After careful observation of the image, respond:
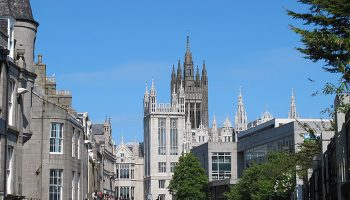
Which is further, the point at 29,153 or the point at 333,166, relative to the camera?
the point at 29,153

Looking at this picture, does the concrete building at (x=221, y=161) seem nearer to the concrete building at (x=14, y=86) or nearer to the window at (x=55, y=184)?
the window at (x=55, y=184)

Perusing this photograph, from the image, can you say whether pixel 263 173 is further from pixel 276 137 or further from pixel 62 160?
pixel 62 160

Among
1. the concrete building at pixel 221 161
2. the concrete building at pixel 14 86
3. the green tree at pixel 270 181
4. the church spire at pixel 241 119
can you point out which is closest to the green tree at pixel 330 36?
the concrete building at pixel 14 86

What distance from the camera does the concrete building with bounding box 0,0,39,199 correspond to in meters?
30.6

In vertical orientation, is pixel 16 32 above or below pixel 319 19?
above

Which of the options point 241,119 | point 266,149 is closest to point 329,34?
point 266,149

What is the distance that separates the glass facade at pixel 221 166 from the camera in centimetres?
13612

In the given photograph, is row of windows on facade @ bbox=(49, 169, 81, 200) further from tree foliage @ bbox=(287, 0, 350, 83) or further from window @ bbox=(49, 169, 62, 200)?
tree foliage @ bbox=(287, 0, 350, 83)

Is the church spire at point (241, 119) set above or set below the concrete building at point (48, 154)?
above

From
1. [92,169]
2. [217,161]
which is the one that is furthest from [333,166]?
[217,161]

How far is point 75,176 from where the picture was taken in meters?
50.7

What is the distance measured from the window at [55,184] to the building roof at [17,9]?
11.6m

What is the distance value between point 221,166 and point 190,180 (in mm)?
14612

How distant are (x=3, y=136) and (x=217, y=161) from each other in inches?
4280
